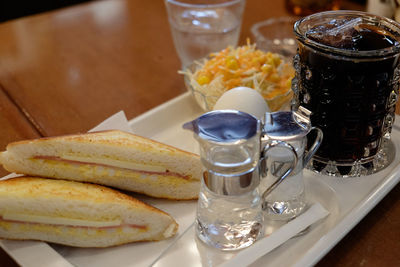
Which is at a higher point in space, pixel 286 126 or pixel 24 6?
pixel 286 126

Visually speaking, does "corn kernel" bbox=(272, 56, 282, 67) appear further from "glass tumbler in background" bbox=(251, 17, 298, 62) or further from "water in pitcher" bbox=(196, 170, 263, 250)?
"water in pitcher" bbox=(196, 170, 263, 250)

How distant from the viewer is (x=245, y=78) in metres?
1.28

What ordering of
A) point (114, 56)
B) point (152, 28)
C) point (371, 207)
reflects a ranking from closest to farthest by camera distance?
point (371, 207) → point (114, 56) → point (152, 28)

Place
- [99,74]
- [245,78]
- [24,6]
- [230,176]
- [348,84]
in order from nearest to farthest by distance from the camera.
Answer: [230,176]
[348,84]
[245,78]
[99,74]
[24,6]

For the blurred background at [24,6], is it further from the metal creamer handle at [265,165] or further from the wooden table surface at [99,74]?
the metal creamer handle at [265,165]

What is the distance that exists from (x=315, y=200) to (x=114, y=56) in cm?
105

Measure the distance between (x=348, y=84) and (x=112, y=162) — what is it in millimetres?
528

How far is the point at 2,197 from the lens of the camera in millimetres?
864

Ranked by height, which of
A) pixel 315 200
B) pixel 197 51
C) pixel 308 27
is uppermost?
pixel 308 27

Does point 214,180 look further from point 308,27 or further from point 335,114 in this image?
point 308,27

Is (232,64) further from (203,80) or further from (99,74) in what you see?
(99,74)

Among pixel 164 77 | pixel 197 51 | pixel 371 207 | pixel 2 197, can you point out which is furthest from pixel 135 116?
pixel 371 207

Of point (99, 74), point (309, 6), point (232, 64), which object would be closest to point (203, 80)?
point (232, 64)

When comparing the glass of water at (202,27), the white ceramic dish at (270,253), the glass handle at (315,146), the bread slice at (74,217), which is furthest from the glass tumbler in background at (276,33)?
the bread slice at (74,217)
